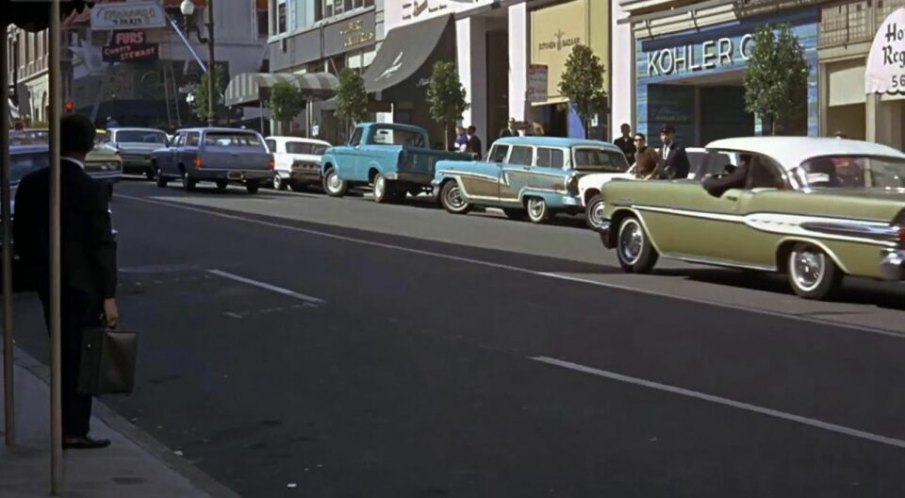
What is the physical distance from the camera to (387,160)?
104ft

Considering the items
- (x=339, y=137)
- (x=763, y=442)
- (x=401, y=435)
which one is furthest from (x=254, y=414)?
(x=339, y=137)

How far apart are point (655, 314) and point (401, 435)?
5.35 metres

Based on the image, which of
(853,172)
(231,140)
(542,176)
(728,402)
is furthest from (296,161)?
(728,402)

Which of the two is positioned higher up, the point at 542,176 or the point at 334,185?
the point at 542,176

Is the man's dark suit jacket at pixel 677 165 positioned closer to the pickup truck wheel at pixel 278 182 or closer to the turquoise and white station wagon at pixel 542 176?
the turquoise and white station wagon at pixel 542 176

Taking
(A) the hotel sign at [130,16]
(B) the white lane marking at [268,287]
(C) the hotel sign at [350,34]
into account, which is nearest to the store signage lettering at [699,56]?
(B) the white lane marking at [268,287]

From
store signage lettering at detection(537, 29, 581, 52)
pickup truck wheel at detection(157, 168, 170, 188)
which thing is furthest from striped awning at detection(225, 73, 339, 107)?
store signage lettering at detection(537, 29, 581, 52)

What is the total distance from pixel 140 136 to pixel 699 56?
61.3 ft

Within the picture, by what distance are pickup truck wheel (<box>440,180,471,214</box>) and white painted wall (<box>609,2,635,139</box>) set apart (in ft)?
20.5

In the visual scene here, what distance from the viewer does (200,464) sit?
25.8ft

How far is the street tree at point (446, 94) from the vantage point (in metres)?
39.9

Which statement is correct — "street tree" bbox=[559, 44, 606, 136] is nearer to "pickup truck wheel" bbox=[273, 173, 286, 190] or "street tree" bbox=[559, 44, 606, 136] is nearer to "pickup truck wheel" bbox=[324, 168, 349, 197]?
"pickup truck wheel" bbox=[324, 168, 349, 197]

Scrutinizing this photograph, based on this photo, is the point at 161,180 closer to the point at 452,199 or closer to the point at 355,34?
the point at 452,199

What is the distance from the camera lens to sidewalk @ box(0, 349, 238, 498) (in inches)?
271
